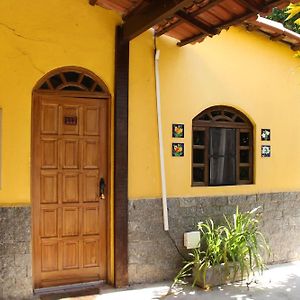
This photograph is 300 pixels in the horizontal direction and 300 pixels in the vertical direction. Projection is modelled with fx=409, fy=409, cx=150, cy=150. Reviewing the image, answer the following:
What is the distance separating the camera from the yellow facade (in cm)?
463

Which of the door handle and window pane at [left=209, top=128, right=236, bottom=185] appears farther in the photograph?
window pane at [left=209, top=128, right=236, bottom=185]

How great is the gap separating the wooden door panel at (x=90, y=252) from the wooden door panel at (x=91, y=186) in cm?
52

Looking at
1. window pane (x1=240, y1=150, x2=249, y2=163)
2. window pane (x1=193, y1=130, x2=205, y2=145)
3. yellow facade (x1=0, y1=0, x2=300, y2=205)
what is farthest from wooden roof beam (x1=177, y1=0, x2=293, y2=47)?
window pane (x1=240, y1=150, x2=249, y2=163)

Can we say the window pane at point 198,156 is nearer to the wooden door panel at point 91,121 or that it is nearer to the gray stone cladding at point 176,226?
the gray stone cladding at point 176,226

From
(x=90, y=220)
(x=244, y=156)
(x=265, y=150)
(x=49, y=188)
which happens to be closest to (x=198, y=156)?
(x=244, y=156)

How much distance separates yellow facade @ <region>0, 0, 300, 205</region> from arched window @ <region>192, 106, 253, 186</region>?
121mm

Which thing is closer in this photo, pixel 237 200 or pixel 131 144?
pixel 131 144

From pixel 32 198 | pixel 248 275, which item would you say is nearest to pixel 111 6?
pixel 32 198

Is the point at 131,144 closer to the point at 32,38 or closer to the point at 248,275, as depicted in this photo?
the point at 32,38

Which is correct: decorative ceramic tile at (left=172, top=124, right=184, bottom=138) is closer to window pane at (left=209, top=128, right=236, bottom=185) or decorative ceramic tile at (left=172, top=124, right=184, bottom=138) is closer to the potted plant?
window pane at (left=209, top=128, right=236, bottom=185)

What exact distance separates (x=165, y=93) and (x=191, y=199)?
1.48 m

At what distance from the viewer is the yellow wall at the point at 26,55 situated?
459cm

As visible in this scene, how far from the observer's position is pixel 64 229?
4.96 meters

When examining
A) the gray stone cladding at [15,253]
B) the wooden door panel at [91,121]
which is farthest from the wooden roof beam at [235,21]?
the gray stone cladding at [15,253]
